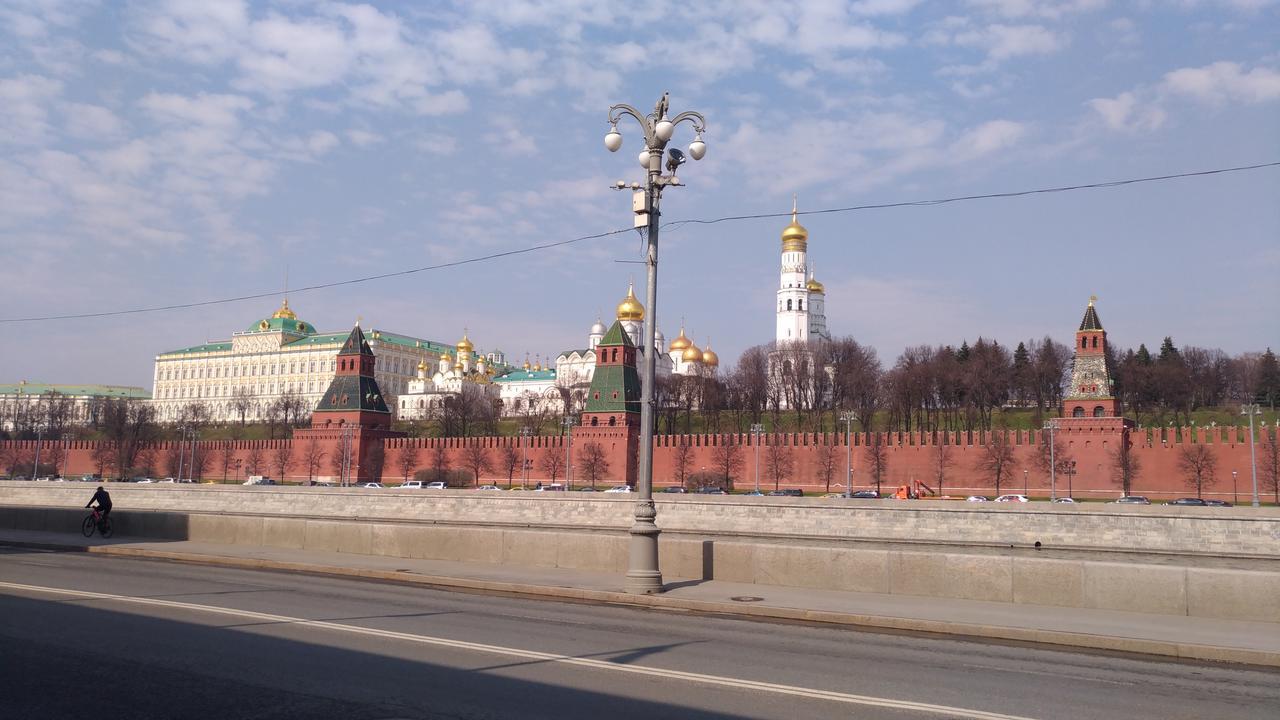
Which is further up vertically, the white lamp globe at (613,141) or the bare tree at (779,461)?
the white lamp globe at (613,141)

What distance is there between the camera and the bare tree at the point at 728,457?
219 ft

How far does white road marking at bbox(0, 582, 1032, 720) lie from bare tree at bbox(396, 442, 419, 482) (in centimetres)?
6670

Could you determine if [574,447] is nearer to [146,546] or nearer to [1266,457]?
[1266,457]

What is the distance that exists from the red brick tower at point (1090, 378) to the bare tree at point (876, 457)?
11144 mm

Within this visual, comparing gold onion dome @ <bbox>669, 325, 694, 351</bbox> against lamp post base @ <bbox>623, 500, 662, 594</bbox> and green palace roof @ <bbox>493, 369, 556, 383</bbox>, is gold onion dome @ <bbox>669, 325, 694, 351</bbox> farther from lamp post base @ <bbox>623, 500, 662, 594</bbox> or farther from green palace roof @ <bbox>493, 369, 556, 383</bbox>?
lamp post base @ <bbox>623, 500, 662, 594</bbox>

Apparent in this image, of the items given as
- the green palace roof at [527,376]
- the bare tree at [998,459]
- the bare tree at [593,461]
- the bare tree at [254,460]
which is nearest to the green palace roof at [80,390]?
the green palace roof at [527,376]

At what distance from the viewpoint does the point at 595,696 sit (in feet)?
23.5

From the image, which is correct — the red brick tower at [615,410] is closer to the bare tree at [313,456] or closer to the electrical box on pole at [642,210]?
the bare tree at [313,456]

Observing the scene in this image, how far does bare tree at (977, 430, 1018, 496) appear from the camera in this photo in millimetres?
57656

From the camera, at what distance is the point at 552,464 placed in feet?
237

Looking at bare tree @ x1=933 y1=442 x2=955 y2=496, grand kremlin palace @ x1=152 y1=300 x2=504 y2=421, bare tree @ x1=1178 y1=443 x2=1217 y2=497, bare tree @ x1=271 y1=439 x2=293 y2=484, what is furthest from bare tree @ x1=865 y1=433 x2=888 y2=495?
grand kremlin palace @ x1=152 y1=300 x2=504 y2=421

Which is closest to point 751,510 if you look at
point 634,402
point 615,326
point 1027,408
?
point 634,402

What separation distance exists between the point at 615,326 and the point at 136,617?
6838 cm

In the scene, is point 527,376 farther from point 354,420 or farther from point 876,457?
point 876,457
